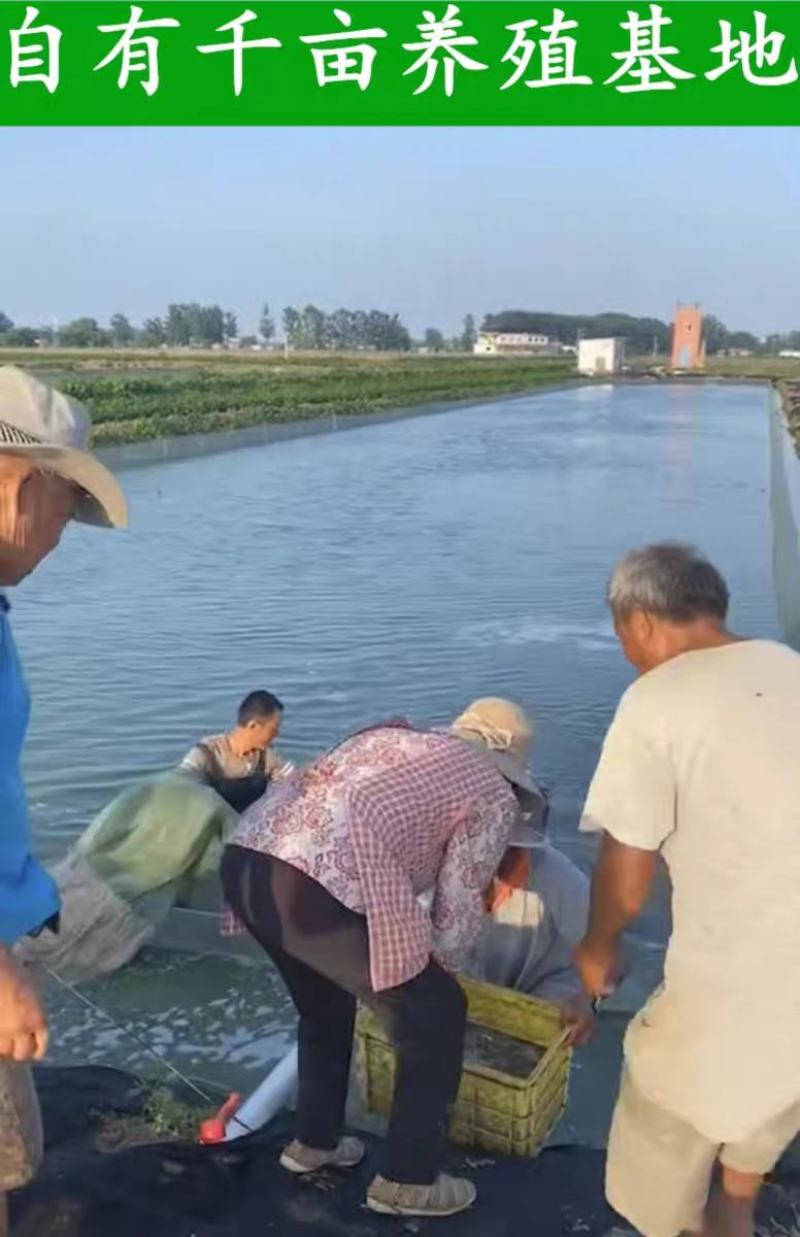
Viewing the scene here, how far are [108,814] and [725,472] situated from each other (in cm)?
1755

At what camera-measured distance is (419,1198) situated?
2.41 meters

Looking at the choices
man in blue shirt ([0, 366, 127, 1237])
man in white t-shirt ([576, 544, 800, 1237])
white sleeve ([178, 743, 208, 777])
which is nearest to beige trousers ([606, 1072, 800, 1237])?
man in white t-shirt ([576, 544, 800, 1237])

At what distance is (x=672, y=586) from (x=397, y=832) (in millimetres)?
640

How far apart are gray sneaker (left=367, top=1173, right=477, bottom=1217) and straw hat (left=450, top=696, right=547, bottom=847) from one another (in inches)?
26.7

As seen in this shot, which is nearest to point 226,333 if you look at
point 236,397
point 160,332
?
point 160,332

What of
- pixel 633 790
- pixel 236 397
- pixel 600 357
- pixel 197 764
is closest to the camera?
pixel 633 790

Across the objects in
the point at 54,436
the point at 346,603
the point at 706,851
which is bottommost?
the point at 346,603

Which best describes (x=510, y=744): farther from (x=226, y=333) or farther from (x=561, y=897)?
(x=226, y=333)

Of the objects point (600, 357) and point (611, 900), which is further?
point (600, 357)

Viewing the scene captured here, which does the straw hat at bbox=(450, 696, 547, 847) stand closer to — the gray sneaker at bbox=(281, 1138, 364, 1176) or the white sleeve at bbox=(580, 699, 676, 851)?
the white sleeve at bbox=(580, 699, 676, 851)

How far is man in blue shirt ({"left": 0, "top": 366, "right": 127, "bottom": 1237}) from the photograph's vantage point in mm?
1648

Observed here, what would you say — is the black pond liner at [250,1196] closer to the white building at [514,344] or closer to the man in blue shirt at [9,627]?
the man in blue shirt at [9,627]

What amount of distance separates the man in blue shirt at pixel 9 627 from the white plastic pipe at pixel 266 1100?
0.80 m

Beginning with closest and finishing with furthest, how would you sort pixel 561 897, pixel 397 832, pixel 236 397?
pixel 397 832 < pixel 561 897 < pixel 236 397
